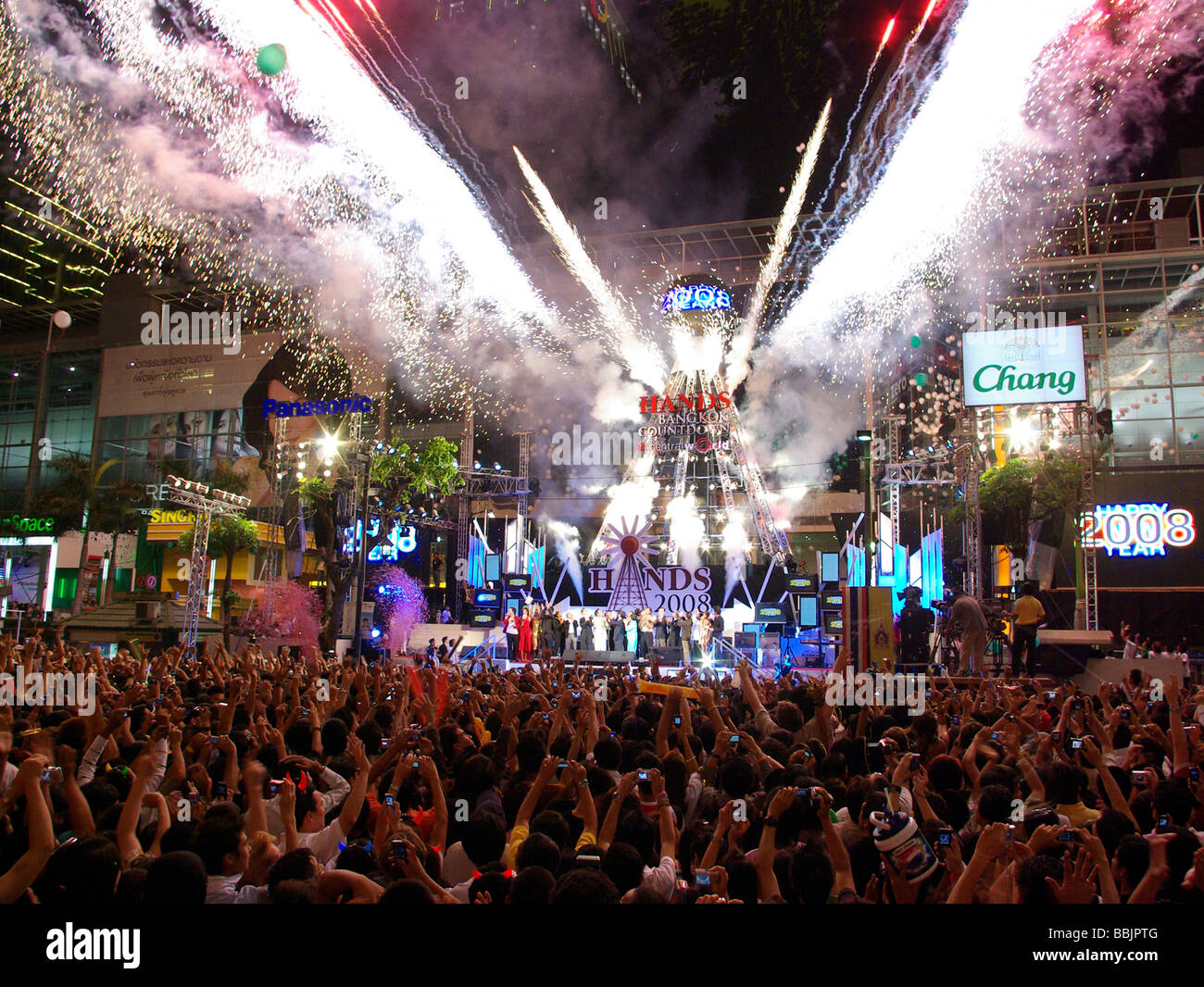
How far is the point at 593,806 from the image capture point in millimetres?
3990

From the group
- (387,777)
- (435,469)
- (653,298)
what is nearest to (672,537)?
(435,469)

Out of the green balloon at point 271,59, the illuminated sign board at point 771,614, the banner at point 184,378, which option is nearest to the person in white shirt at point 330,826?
the green balloon at point 271,59

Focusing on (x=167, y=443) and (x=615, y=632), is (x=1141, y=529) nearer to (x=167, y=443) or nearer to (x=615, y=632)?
(x=615, y=632)

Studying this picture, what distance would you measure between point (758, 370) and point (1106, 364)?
38.9 feet

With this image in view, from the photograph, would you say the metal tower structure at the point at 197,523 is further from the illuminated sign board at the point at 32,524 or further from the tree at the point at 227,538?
the illuminated sign board at the point at 32,524

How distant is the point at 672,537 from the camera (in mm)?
26297

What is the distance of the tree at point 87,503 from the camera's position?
29.4 metres

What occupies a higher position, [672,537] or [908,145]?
[908,145]

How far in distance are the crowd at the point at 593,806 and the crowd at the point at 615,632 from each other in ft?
45.6

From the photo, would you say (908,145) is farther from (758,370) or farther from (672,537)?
(758,370)

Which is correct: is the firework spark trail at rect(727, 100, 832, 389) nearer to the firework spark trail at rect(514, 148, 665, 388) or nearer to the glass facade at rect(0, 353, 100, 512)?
the firework spark trail at rect(514, 148, 665, 388)

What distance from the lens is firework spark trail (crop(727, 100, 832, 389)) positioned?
66.8 feet

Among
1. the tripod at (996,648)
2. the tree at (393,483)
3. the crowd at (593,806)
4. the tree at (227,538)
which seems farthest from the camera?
the tree at (227,538)

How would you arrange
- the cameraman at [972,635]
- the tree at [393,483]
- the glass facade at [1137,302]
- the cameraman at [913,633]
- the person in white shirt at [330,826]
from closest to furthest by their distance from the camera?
the person in white shirt at [330,826] < the cameraman at [972,635] < the cameraman at [913,633] < the tree at [393,483] < the glass facade at [1137,302]
